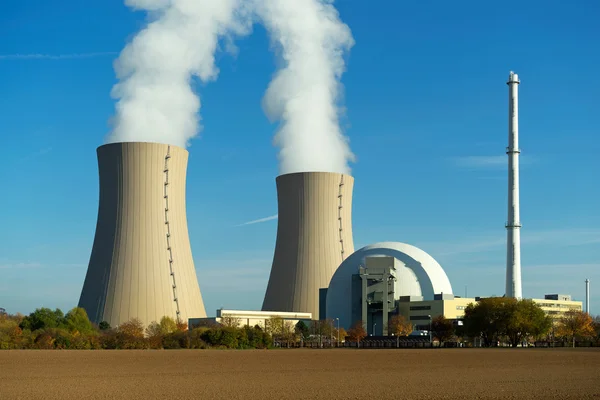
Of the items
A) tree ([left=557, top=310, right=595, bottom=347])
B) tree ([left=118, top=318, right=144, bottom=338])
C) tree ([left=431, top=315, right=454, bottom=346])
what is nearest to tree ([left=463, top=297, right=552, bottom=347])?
tree ([left=431, top=315, right=454, bottom=346])

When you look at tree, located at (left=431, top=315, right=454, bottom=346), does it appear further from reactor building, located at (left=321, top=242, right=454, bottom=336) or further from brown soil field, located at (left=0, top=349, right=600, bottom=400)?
brown soil field, located at (left=0, top=349, right=600, bottom=400)

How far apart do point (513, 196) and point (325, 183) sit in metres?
13.9

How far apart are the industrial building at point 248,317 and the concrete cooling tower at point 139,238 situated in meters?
10.1

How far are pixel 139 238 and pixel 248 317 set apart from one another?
24.0 metres

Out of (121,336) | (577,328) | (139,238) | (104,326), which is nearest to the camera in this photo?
(121,336)

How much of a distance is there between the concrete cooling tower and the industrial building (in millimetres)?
10057

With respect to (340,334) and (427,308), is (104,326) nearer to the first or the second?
(340,334)

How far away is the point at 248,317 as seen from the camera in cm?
6794

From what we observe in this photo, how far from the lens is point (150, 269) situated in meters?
46.0

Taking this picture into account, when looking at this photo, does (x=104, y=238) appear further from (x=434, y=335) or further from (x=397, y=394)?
(x=397, y=394)

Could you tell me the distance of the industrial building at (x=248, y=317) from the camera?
59.1 meters

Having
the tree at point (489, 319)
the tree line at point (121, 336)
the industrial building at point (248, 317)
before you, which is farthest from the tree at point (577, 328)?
the tree line at point (121, 336)

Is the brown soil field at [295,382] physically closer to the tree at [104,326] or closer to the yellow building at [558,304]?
the tree at [104,326]

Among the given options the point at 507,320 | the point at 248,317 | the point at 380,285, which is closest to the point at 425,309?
the point at 380,285
